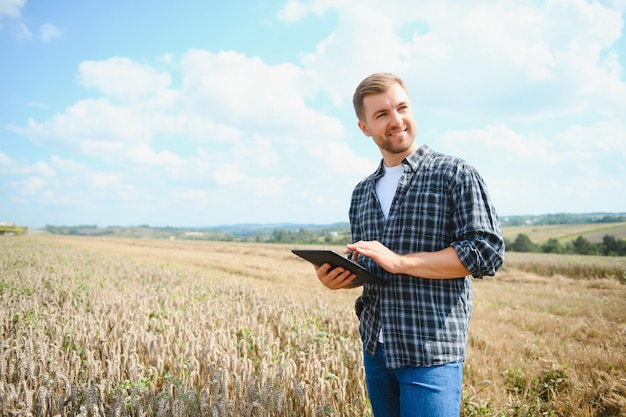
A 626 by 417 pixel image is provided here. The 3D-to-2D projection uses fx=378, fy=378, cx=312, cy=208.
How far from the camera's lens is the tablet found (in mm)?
1960

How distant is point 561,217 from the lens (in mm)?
88812

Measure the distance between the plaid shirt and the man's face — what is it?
0.12m

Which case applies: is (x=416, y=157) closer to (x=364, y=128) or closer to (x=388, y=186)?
(x=388, y=186)

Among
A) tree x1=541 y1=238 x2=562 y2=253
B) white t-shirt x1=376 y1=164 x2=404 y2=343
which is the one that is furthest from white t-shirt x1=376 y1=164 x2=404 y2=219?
tree x1=541 y1=238 x2=562 y2=253

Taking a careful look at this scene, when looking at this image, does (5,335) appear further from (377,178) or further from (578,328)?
(578,328)

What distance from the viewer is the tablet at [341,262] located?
1960 millimetres

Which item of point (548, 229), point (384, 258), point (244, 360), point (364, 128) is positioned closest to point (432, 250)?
point (384, 258)

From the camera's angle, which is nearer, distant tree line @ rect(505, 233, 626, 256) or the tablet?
the tablet

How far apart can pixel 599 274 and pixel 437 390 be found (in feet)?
68.5

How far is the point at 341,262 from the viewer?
2.01m

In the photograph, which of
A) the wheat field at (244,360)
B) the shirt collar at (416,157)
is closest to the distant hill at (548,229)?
the wheat field at (244,360)

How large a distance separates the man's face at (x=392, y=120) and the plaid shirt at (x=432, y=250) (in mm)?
116

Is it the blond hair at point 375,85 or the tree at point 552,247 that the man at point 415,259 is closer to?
the blond hair at point 375,85

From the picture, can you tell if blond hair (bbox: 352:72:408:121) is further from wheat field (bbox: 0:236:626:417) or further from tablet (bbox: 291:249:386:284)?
wheat field (bbox: 0:236:626:417)
